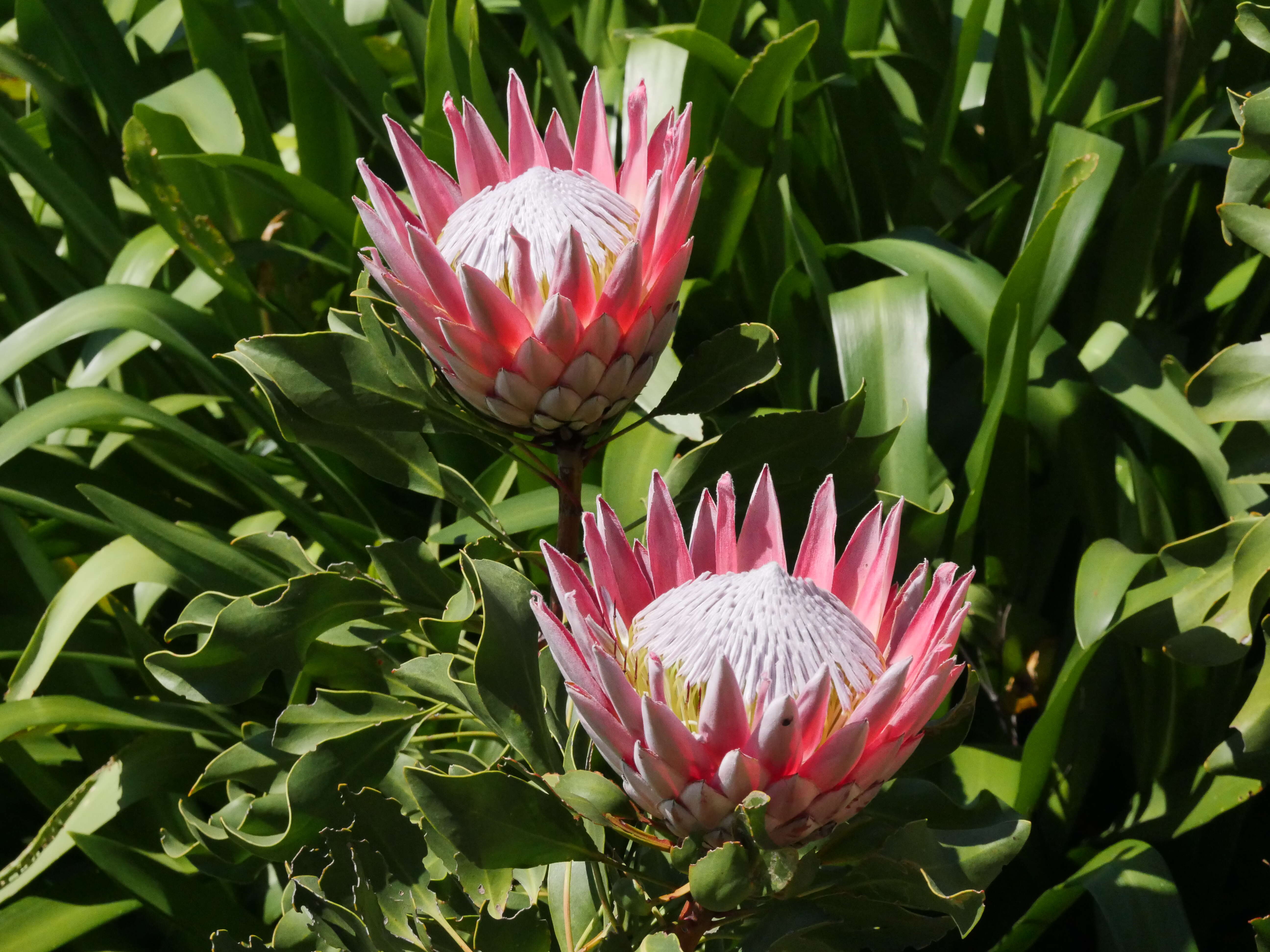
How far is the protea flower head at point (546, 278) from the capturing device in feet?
2.22

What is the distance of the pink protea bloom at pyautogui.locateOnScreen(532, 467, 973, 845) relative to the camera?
1.85 feet

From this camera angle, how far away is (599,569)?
67cm

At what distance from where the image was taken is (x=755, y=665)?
0.60 meters

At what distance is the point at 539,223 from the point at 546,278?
0.04 m

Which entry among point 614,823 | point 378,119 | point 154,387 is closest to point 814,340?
point 378,119

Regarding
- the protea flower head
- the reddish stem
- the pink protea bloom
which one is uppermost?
the protea flower head

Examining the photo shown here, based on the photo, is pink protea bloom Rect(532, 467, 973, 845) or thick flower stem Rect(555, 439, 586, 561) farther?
thick flower stem Rect(555, 439, 586, 561)

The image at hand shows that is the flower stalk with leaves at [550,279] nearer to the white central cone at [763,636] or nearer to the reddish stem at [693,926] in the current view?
the white central cone at [763,636]

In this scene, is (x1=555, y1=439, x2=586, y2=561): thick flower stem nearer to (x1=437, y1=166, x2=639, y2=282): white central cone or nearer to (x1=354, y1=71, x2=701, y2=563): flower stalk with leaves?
(x1=354, y1=71, x2=701, y2=563): flower stalk with leaves

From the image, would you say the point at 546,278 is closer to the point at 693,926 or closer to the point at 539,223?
the point at 539,223

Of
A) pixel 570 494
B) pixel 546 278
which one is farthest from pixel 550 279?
pixel 570 494

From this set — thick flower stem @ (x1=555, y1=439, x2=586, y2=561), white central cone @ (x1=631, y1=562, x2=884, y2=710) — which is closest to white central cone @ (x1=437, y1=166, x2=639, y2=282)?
thick flower stem @ (x1=555, y1=439, x2=586, y2=561)

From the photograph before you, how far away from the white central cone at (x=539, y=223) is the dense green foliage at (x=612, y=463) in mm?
93

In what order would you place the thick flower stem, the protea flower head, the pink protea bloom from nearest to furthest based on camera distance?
the pink protea bloom < the protea flower head < the thick flower stem
